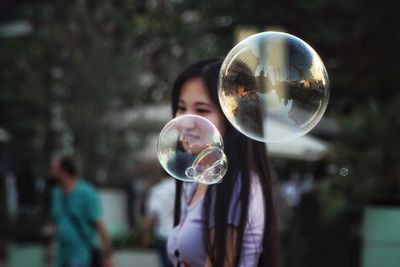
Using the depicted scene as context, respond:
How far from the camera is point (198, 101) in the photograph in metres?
3.73

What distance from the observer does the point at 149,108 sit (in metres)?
19.5

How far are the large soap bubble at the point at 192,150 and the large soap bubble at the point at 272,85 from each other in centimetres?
11

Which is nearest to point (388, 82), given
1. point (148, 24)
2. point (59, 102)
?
point (148, 24)

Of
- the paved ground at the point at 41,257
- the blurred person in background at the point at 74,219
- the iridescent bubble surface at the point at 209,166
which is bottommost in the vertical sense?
the paved ground at the point at 41,257

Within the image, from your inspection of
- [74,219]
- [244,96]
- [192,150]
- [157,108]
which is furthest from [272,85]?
→ [157,108]

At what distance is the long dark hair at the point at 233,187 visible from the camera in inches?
134

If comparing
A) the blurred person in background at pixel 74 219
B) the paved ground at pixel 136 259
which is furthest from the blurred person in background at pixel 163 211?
the paved ground at pixel 136 259

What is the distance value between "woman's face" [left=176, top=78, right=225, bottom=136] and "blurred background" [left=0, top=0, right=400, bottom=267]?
11.1 feet

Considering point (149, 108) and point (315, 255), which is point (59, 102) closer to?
point (149, 108)

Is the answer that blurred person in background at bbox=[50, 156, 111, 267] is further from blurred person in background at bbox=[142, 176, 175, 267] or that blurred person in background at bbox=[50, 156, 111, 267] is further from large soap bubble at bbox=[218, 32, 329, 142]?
large soap bubble at bbox=[218, 32, 329, 142]

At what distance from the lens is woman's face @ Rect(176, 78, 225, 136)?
374 cm

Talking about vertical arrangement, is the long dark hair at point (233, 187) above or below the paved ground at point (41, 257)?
above

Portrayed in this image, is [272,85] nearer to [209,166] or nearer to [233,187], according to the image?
[209,166]

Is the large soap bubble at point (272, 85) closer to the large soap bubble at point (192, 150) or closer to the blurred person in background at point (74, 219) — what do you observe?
the large soap bubble at point (192, 150)
